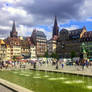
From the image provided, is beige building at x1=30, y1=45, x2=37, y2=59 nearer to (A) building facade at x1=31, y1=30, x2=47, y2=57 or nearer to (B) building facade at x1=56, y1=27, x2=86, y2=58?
(A) building facade at x1=31, y1=30, x2=47, y2=57

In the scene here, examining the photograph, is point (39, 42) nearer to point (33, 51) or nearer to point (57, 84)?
point (33, 51)

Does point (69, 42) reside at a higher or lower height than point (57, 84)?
higher

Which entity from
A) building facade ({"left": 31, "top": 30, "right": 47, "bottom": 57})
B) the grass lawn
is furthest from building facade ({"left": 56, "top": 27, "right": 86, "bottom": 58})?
the grass lawn

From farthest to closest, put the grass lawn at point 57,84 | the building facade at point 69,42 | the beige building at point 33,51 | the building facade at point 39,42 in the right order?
the building facade at point 39,42
the beige building at point 33,51
the building facade at point 69,42
the grass lawn at point 57,84

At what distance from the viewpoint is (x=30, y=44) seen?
455 feet

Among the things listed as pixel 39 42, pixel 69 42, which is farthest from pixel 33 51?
pixel 69 42

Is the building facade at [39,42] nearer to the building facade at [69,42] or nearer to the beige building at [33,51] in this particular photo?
the beige building at [33,51]

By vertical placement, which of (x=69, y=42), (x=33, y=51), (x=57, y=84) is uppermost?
(x=69, y=42)

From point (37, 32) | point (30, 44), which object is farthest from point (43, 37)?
point (30, 44)

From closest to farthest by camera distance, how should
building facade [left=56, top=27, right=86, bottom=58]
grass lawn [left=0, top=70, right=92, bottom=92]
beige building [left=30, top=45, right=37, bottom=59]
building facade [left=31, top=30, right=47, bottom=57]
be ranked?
grass lawn [left=0, top=70, right=92, bottom=92]
building facade [left=56, top=27, right=86, bottom=58]
beige building [left=30, top=45, right=37, bottom=59]
building facade [left=31, top=30, right=47, bottom=57]

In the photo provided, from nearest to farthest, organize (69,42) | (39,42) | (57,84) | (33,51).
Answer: (57,84), (69,42), (33,51), (39,42)

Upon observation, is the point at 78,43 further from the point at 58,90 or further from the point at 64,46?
the point at 58,90

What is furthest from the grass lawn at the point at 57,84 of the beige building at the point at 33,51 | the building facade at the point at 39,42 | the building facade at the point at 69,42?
the building facade at the point at 39,42

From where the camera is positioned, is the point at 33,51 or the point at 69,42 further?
the point at 33,51
